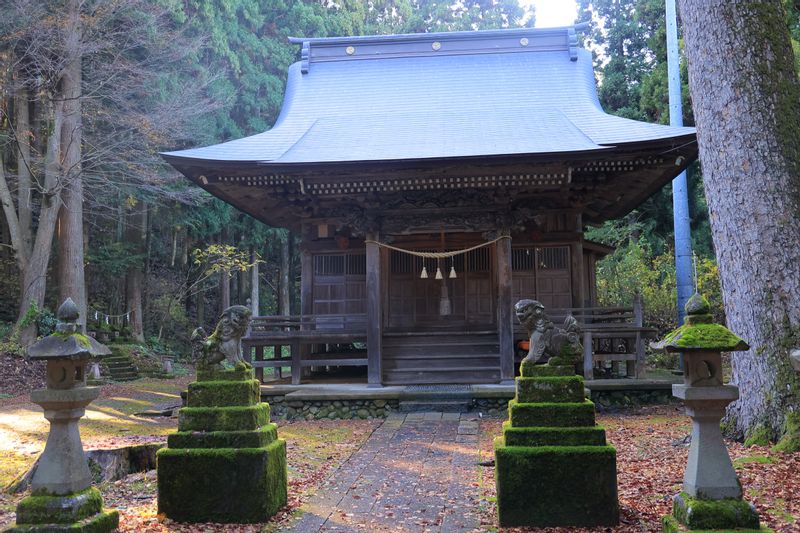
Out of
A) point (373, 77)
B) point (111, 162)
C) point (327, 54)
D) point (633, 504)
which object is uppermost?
point (327, 54)

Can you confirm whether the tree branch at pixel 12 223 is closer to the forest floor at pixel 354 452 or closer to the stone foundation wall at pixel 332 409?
the forest floor at pixel 354 452

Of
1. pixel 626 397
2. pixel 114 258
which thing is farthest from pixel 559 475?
pixel 114 258

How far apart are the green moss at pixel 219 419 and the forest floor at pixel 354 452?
2.36 ft

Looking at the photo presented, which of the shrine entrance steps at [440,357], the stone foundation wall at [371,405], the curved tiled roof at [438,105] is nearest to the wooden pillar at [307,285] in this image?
the shrine entrance steps at [440,357]

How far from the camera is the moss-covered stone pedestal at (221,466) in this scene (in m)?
4.48

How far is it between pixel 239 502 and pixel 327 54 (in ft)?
48.5

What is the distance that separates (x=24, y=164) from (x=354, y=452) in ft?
48.7

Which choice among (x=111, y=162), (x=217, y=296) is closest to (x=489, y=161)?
(x=111, y=162)

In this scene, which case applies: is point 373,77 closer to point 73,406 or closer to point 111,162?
point 111,162

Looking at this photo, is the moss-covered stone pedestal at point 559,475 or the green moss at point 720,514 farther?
the moss-covered stone pedestal at point 559,475

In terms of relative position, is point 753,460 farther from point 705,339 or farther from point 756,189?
point 756,189

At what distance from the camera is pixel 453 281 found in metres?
13.1

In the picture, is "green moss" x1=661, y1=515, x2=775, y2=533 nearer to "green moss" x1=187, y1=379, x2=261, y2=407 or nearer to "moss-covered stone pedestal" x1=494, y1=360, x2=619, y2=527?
"moss-covered stone pedestal" x1=494, y1=360, x2=619, y2=527

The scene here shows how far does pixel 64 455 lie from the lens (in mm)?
3971
